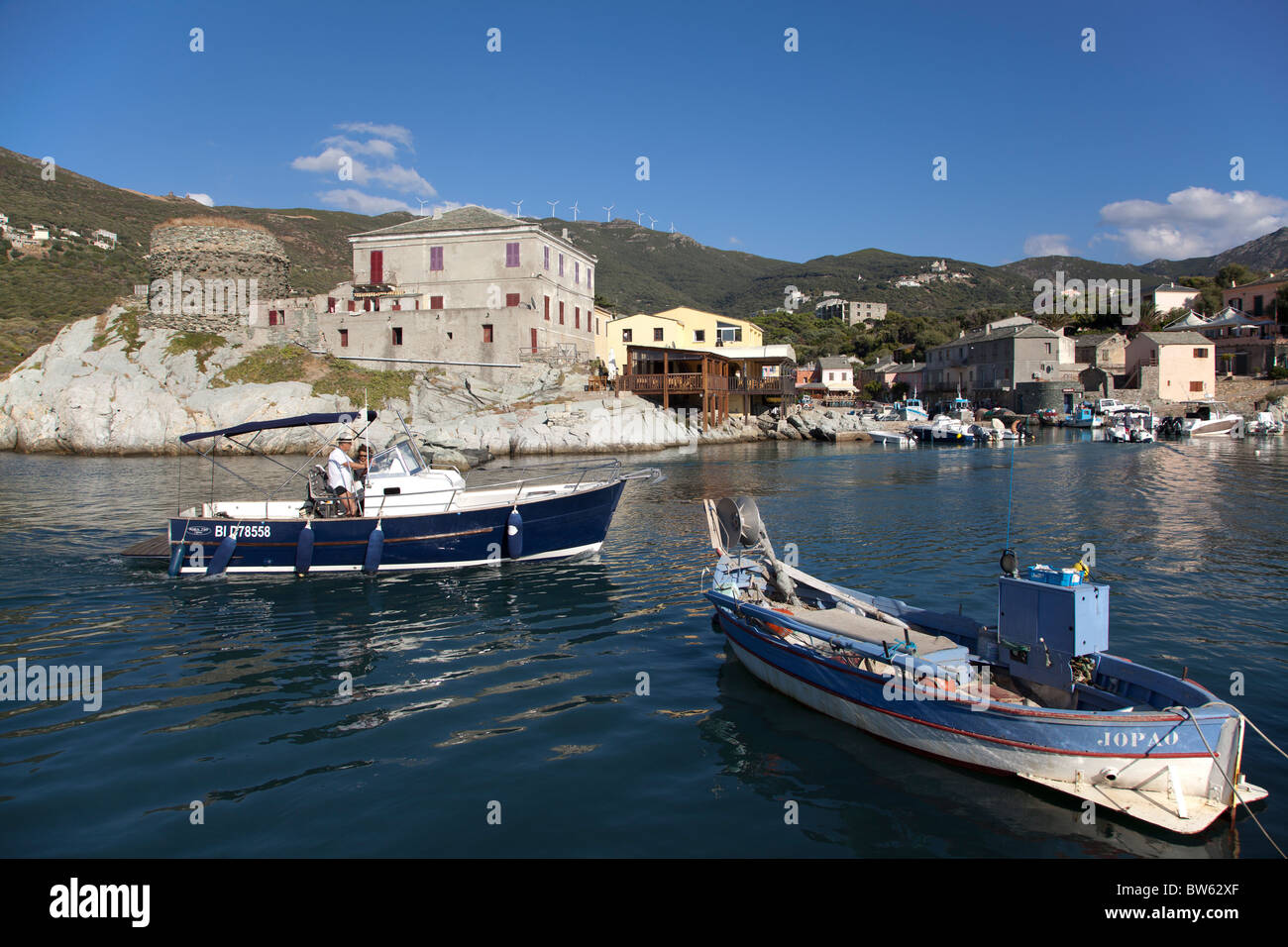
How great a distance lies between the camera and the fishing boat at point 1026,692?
282 inches

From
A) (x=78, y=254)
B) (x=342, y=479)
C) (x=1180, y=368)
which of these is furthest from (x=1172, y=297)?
(x=78, y=254)

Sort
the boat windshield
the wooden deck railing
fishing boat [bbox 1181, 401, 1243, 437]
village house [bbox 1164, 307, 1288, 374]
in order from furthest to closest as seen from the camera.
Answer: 1. village house [bbox 1164, 307, 1288, 374]
2. fishing boat [bbox 1181, 401, 1243, 437]
3. the wooden deck railing
4. the boat windshield

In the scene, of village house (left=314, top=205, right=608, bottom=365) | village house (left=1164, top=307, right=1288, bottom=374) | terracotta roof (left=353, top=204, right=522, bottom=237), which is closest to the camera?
village house (left=314, top=205, right=608, bottom=365)

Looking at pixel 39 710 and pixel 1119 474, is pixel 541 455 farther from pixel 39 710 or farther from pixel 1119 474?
pixel 39 710

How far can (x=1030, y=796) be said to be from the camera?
7.74m

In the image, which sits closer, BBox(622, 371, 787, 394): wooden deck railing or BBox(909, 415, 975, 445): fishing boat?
BBox(622, 371, 787, 394): wooden deck railing

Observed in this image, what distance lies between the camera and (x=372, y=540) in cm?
1706

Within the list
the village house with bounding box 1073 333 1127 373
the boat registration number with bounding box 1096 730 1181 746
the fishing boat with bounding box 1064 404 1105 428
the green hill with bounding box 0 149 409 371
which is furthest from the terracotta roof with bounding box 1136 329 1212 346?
the green hill with bounding box 0 149 409 371

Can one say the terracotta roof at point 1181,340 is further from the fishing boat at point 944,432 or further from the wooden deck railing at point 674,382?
the wooden deck railing at point 674,382

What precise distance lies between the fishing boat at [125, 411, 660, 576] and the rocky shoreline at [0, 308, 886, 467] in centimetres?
2473

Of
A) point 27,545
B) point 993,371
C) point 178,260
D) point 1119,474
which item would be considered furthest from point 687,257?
point 27,545

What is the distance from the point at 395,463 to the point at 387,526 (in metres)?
1.94

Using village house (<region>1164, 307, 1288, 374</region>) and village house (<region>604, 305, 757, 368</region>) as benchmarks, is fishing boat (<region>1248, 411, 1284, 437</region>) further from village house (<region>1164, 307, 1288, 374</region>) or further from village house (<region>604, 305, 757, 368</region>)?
village house (<region>604, 305, 757, 368</region>)

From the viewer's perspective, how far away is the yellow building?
2429 inches
